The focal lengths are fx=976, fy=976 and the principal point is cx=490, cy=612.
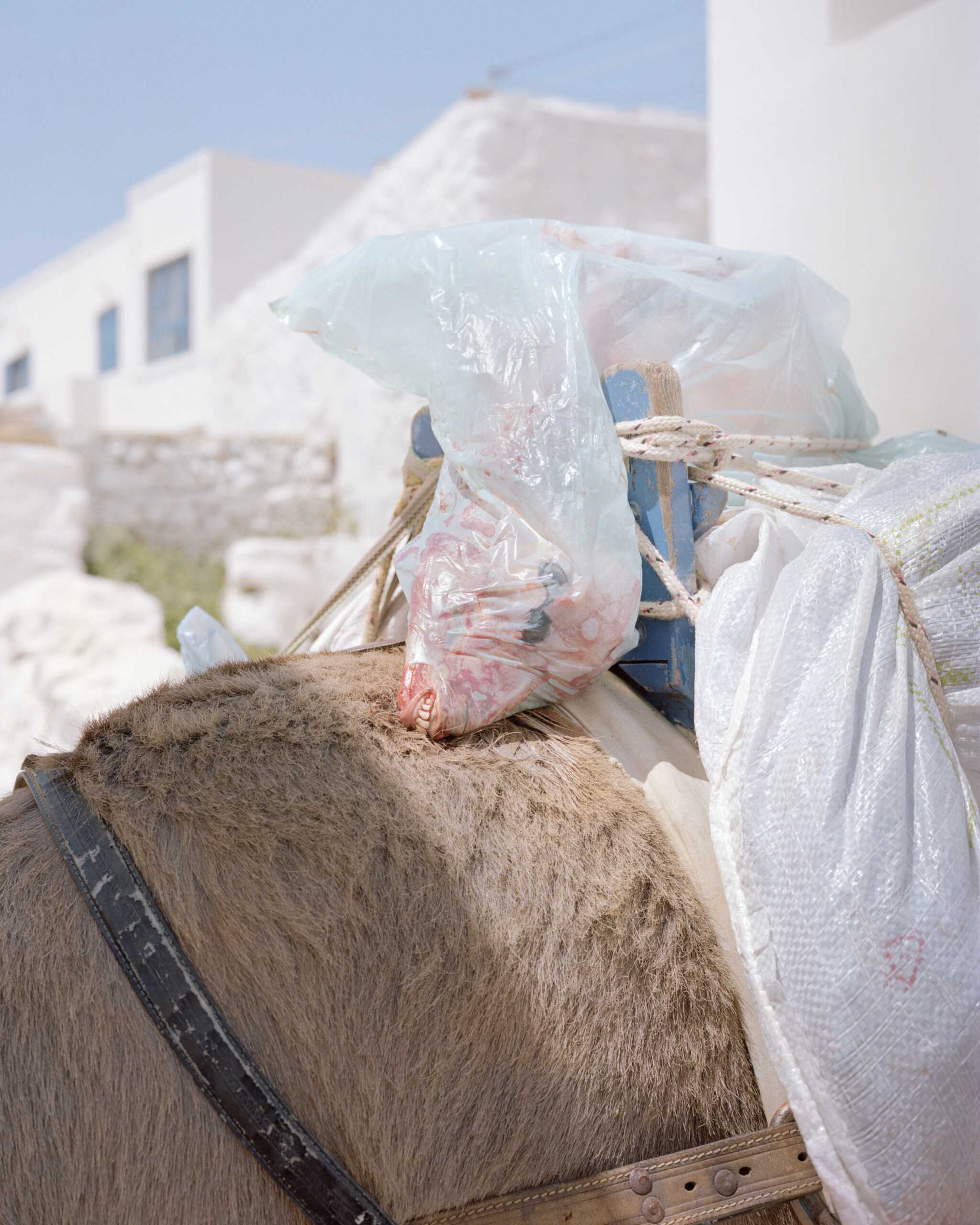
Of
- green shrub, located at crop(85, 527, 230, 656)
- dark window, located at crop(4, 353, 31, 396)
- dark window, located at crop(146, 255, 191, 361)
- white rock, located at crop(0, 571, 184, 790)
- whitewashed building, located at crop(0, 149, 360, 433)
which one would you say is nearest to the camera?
white rock, located at crop(0, 571, 184, 790)

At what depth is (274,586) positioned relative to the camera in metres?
8.79

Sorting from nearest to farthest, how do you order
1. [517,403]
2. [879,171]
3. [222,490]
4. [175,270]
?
[517,403] → [879,171] → [222,490] → [175,270]

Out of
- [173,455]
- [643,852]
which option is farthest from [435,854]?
[173,455]

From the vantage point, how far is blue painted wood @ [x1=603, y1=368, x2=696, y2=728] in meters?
1.17

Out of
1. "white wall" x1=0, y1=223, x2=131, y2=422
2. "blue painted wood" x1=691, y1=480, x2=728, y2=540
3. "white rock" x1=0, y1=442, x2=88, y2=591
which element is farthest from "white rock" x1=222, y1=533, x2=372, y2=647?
"white wall" x1=0, y1=223, x2=131, y2=422

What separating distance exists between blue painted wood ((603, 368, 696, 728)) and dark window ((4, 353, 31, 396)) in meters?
22.0

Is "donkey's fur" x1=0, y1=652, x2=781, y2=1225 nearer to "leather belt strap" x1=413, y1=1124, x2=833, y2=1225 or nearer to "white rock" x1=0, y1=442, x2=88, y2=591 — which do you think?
"leather belt strap" x1=413, y1=1124, x2=833, y2=1225

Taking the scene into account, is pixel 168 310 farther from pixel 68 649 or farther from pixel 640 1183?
pixel 640 1183

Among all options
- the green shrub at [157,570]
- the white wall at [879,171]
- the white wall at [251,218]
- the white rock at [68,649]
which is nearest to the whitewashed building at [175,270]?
the white wall at [251,218]

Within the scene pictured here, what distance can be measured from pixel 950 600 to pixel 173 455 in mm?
9759

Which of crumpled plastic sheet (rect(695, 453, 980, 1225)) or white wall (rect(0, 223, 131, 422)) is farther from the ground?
white wall (rect(0, 223, 131, 422))

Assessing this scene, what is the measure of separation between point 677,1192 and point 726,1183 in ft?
0.17

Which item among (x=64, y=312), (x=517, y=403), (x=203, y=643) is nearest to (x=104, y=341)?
(x=64, y=312)

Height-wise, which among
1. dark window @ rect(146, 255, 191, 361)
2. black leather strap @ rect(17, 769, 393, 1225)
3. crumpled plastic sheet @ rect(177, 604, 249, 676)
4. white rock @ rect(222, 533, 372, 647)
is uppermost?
dark window @ rect(146, 255, 191, 361)
